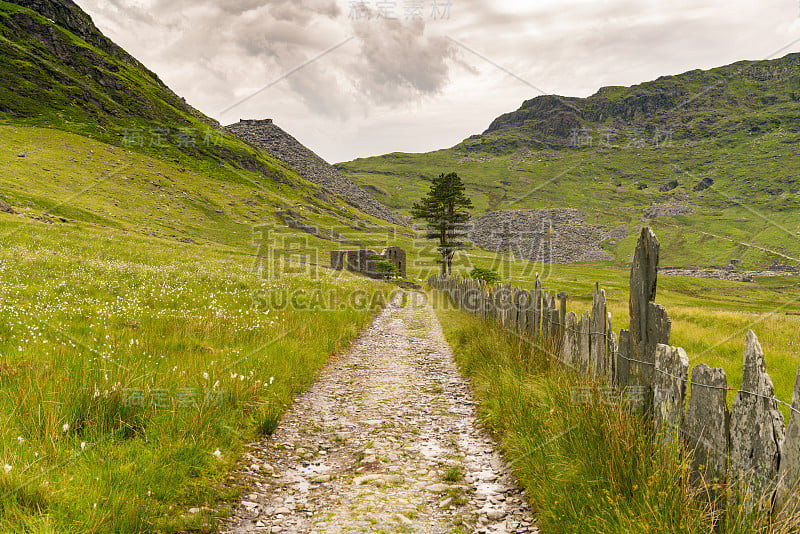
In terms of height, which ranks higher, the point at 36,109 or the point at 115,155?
the point at 36,109

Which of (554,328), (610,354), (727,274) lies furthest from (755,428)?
(727,274)

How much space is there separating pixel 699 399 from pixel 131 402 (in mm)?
5826

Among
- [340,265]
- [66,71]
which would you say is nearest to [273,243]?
[340,265]

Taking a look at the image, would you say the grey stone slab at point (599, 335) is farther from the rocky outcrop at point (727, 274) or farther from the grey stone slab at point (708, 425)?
the rocky outcrop at point (727, 274)

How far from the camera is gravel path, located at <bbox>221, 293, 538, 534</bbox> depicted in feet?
12.7

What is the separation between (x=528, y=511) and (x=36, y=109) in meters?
138

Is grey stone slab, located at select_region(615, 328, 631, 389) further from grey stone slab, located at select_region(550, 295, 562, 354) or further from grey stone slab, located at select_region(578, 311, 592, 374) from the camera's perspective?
grey stone slab, located at select_region(550, 295, 562, 354)

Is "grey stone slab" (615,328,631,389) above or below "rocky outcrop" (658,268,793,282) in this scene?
above

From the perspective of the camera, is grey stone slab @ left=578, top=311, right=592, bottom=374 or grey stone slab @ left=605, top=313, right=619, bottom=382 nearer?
grey stone slab @ left=605, top=313, right=619, bottom=382

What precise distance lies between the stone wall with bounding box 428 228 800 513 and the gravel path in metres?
1.65

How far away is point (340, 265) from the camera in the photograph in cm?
6450

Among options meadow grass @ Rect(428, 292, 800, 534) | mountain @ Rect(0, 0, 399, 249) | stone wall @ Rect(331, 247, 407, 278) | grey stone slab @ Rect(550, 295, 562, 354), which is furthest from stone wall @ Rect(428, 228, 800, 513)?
stone wall @ Rect(331, 247, 407, 278)

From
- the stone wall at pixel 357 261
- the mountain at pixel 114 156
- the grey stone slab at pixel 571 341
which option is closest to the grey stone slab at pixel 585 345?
the grey stone slab at pixel 571 341

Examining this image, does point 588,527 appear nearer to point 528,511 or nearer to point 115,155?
point 528,511
